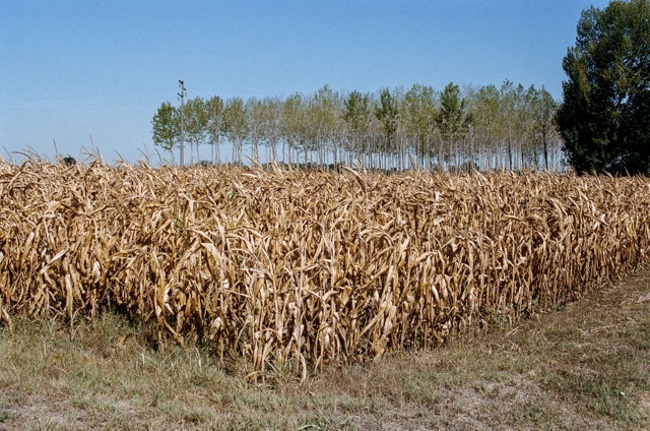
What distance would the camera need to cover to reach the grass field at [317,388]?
333 centimetres

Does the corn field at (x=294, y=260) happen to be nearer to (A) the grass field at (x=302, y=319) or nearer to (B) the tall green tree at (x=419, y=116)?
(A) the grass field at (x=302, y=319)

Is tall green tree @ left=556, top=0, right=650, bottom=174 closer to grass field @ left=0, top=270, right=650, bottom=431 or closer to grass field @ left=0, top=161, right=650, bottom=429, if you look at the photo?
grass field @ left=0, top=161, right=650, bottom=429

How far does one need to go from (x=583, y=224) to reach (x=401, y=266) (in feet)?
9.79

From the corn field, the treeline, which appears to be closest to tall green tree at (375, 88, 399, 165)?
the treeline

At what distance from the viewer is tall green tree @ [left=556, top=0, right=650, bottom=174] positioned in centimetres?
2948

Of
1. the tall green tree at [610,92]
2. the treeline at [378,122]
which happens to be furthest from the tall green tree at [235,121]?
the tall green tree at [610,92]

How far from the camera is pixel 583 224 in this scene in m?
6.31

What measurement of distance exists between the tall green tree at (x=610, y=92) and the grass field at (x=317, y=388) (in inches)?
1080

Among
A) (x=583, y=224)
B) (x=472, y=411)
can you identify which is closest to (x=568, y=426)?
(x=472, y=411)

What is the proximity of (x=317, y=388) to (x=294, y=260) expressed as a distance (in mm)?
1175

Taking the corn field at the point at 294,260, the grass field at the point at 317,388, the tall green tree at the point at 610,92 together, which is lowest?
the grass field at the point at 317,388

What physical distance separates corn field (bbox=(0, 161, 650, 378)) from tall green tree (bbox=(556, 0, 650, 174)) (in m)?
25.3

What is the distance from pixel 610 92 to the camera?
Answer: 30.5m

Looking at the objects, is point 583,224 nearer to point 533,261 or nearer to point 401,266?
point 533,261
